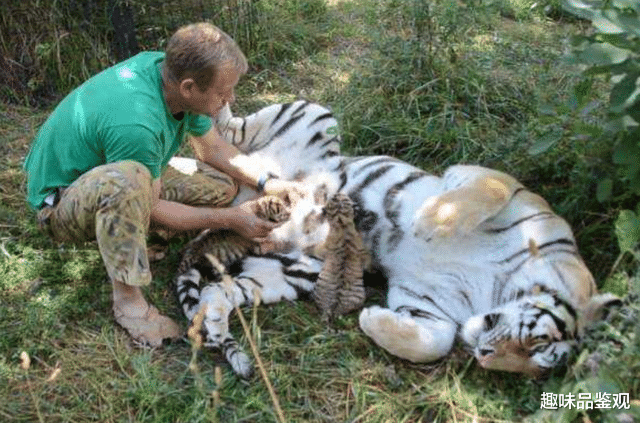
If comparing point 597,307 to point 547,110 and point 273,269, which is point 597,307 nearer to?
point 547,110

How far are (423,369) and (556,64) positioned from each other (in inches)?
106

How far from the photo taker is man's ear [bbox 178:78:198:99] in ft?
9.35

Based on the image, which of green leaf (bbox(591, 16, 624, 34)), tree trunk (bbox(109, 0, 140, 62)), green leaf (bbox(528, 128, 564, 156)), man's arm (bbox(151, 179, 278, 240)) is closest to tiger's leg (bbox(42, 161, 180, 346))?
man's arm (bbox(151, 179, 278, 240))

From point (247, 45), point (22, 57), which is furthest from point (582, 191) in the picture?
point (22, 57)

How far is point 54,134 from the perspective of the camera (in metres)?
3.02

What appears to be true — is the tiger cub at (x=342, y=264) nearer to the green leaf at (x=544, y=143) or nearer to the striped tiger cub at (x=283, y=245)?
the striped tiger cub at (x=283, y=245)

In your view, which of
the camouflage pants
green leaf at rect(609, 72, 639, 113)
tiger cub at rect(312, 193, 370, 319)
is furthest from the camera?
tiger cub at rect(312, 193, 370, 319)

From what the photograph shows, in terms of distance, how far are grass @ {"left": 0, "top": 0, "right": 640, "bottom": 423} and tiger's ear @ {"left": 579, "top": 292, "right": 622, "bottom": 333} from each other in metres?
0.08

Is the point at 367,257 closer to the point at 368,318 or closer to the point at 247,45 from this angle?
the point at 368,318

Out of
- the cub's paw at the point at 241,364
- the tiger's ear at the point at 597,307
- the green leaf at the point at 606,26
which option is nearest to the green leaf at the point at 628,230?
the tiger's ear at the point at 597,307

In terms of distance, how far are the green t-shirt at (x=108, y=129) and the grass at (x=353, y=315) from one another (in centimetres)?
54

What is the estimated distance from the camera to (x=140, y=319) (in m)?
3.02

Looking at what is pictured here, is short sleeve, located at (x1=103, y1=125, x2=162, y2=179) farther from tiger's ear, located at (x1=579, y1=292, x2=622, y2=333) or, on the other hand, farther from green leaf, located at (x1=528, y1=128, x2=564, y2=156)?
tiger's ear, located at (x1=579, y1=292, x2=622, y2=333)

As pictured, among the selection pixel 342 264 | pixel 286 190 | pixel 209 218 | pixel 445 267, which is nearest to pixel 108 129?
pixel 209 218
